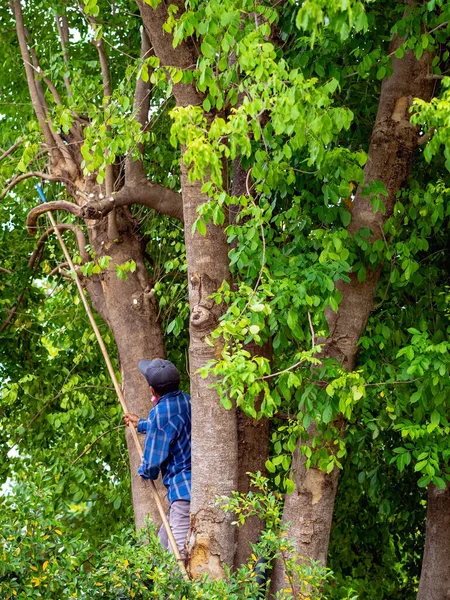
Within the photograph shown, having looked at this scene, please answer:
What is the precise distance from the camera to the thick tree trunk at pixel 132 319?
722cm

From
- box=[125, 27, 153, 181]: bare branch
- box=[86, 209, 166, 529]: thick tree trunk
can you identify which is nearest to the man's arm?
box=[86, 209, 166, 529]: thick tree trunk

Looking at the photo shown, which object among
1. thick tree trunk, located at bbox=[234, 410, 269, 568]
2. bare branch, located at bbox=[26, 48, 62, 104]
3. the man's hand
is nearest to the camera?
thick tree trunk, located at bbox=[234, 410, 269, 568]

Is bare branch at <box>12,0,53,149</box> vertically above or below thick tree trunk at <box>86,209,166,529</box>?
above

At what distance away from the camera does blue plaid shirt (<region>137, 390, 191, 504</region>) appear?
6.39 meters

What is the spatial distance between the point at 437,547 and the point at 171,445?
102 inches

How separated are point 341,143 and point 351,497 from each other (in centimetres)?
352

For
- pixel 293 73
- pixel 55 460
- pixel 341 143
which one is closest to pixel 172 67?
pixel 293 73

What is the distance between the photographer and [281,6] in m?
6.68

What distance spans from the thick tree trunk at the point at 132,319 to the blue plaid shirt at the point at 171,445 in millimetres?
629

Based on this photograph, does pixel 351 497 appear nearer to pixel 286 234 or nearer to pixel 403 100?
pixel 286 234

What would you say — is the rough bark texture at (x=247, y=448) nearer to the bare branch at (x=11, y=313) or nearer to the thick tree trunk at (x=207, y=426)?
the thick tree trunk at (x=207, y=426)

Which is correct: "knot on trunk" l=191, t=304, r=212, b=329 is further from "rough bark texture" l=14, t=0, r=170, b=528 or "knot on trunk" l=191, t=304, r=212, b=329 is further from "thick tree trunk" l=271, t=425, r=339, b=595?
"rough bark texture" l=14, t=0, r=170, b=528

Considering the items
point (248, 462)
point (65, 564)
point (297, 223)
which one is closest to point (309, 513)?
point (248, 462)

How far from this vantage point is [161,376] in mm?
6531
